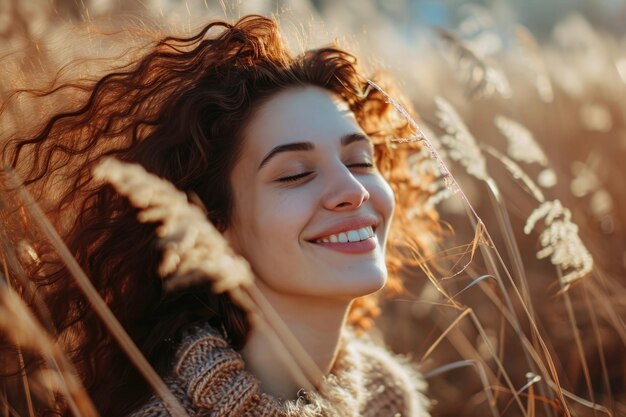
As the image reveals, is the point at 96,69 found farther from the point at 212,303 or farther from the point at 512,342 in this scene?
the point at 512,342

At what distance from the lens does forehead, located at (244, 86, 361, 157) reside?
1984 mm

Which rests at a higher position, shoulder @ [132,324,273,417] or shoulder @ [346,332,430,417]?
shoulder @ [132,324,273,417]

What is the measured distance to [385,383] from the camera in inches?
94.3

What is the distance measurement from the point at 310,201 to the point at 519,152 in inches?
31.9

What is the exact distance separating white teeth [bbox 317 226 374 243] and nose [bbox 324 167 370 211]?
7cm

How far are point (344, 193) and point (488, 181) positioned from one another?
396 millimetres

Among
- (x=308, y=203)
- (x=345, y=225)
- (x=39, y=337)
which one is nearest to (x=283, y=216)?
(x=308, y=203)

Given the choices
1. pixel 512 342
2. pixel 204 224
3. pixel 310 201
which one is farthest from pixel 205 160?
pixel 512 342

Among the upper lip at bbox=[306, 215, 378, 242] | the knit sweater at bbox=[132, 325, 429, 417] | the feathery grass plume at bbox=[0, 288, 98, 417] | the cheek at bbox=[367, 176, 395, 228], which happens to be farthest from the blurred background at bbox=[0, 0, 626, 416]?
the feathery grass plume at bbox=[0, 288, 98, 417]

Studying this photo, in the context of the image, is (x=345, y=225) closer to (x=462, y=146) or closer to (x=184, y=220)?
(x=462, y=146)

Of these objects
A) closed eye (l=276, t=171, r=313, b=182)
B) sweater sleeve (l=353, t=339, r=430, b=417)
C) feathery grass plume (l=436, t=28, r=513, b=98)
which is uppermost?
feathery grass plume (l=436, t=28, r=513, b=98)

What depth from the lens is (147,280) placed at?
205 centimetres

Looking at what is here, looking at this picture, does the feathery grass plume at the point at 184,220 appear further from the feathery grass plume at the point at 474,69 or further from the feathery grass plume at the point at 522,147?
the feathery grass plume at the point at 474,69

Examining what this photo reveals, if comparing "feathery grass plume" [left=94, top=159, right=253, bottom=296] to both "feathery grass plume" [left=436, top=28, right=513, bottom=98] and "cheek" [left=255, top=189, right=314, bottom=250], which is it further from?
"feathery grass plume" [left=436, top=28, right=513, bottom=98]
